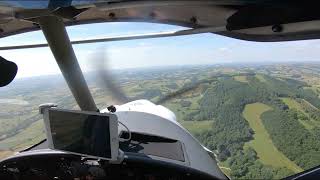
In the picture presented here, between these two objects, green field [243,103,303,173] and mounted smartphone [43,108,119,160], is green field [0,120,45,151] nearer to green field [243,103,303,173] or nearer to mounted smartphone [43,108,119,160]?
mounted smartphone [43,108,119,160]

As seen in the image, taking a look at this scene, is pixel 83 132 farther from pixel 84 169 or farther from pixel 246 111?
pixel 246 111

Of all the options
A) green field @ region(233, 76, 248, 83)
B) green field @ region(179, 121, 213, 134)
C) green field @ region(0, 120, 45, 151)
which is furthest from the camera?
green field @ region(233, 76, 248, 83)

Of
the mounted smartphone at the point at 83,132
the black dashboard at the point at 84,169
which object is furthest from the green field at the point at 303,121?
the mounted smartphone at the point at 83,132

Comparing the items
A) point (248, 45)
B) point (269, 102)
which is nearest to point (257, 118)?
point (269, 102)

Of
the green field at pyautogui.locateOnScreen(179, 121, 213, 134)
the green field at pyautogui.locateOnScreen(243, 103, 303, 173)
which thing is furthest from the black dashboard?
the green field at pyautogui.locateOnScreen(243, 103, 303, 173)

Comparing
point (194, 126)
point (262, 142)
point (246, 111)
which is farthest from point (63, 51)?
point (262, 142)
